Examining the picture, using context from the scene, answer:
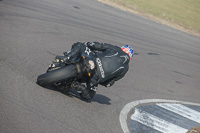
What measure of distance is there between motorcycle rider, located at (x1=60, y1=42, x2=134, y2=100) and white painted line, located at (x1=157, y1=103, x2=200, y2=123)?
224 centimetres

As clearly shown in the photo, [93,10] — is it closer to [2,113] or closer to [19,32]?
[19,32]

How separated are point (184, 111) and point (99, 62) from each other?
322cm

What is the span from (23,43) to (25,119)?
177 inches

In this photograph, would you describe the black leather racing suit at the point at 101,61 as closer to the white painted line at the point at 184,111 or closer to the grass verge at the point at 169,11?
the white painted line at the point at 184,111

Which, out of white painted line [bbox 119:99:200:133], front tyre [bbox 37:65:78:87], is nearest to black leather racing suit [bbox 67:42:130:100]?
front tyre [bbox 37:65:78:87]

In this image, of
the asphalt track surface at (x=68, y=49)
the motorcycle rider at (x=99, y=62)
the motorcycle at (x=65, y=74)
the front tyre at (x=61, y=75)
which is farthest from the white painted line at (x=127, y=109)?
the front tyre at (x=61, y=75)

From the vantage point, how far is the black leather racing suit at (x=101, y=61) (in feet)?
20.9

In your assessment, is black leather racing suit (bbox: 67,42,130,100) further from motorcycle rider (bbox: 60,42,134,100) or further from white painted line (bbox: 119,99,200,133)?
white painted line (bbox: 119,99,200,133)

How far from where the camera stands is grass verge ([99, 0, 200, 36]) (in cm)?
2391

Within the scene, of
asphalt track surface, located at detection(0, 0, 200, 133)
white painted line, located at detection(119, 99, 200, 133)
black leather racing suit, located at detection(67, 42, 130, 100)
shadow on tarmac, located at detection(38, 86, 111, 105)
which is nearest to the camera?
asphalt track surface, located at detection(0, 0, 200, 133)

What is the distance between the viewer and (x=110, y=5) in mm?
22188

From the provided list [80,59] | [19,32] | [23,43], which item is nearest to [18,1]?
[19,32]

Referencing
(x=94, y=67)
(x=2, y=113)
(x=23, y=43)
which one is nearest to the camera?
(x=2, y=113)

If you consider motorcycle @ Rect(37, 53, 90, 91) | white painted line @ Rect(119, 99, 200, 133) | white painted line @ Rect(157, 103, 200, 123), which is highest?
motorcycle @ Rect(37, 53, 90, 91)
